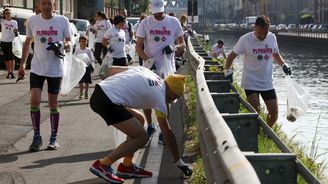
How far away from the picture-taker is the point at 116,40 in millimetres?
13531

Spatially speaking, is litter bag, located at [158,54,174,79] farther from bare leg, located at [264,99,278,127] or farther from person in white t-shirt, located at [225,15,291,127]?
bare leg, located at [264,99,278,127]

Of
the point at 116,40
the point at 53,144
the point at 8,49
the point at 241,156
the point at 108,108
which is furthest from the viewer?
the point at 8,49

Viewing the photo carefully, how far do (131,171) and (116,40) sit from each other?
7031mm

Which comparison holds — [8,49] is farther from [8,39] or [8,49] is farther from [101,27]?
[101,27]

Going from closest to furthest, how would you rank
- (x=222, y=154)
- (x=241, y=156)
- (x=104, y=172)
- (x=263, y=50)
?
(x=241, y=156)
(x=222, y=154)
(x=104, y=172)
(x=263, y=50)

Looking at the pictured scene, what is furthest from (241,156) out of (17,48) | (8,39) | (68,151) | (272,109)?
(8,39)

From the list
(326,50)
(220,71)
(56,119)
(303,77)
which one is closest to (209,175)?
(56,119)

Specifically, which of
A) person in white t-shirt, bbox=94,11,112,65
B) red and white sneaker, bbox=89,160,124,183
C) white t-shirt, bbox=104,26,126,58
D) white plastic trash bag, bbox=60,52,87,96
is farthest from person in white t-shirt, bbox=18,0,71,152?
person in white t-shirt, bbox=94,11,112,65

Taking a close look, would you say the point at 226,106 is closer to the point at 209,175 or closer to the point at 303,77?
the point at 209,175

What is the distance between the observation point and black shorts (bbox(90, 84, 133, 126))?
238 inches

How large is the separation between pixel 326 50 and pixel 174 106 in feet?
131

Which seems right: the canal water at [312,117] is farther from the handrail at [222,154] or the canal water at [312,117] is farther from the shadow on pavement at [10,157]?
the shadow on pavement at [10,157]

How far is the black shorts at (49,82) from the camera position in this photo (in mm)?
8188

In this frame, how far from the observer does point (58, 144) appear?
8.43 metres
